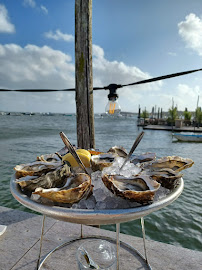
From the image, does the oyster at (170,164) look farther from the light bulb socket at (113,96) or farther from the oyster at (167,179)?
the light bulb socket at (113,96)

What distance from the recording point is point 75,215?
0.75 meters

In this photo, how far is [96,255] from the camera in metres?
1.70

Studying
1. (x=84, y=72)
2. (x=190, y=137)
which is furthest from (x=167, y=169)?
(x=190, y=137)

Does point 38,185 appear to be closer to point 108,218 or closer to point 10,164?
point 108,218

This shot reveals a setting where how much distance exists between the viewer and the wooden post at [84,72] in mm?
2305

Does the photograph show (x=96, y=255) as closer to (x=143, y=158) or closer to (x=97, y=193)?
(x=143, y=158)

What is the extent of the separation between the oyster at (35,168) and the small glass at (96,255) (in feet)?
2.97

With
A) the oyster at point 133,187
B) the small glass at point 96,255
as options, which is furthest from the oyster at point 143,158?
the small glass at point 96,255

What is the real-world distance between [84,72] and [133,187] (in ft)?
6.15

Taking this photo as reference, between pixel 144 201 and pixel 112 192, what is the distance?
14 cm

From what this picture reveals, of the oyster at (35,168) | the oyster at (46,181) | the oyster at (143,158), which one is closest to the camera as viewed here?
the oyster at (46,181)

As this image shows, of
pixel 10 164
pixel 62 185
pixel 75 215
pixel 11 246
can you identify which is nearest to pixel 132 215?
pixel 75 215

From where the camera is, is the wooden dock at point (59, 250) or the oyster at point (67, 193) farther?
the wooden dock at point (59, 250)

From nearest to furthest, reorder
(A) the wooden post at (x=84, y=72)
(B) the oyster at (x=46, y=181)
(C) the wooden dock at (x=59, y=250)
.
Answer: (B) the oyster at (x=46, y=181) → (C) the wooden dock at (x=59, y=250) → (A) the wooden post at (x=84, y=72)
